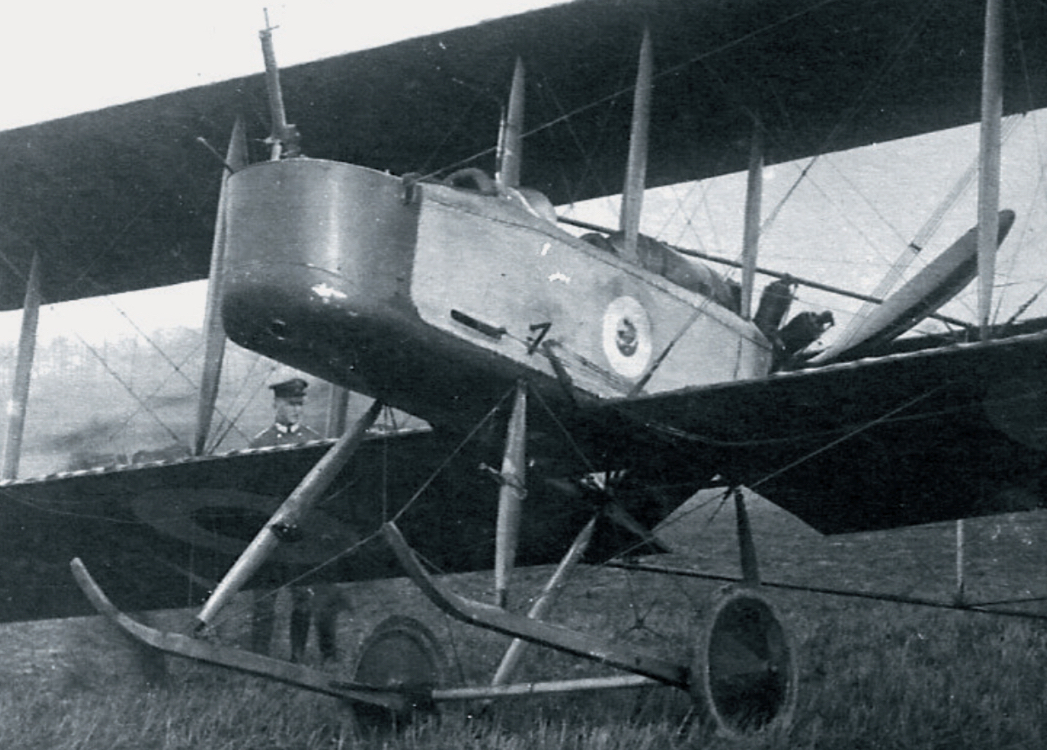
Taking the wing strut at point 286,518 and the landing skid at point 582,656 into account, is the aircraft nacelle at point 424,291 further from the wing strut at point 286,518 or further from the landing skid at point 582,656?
the landing skid at point 582,656

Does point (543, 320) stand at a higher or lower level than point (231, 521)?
higher

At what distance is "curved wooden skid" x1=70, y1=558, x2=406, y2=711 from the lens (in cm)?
504

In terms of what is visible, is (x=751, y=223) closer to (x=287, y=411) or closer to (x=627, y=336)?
(x=627, y=336)

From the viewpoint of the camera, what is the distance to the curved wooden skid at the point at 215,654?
5035mm

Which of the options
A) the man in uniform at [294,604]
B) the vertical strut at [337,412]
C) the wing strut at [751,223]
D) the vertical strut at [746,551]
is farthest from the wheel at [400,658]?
the man in uniform at [294,604]

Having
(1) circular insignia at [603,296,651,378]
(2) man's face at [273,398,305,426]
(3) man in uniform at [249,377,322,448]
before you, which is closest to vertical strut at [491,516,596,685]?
(1) circular insignia at [603,296,651,378]

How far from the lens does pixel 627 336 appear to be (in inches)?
238

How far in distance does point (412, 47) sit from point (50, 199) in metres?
3.19

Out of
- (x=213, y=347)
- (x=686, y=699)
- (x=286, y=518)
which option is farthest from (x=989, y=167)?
(x=213, y=347)

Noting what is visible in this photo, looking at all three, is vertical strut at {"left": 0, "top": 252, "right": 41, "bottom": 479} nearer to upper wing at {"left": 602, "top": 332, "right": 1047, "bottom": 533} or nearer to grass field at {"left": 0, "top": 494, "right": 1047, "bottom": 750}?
grass field at {"left": 0, "top": 494, "right": 1047, "bottom": 750}

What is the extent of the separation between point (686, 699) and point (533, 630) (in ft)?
6.24

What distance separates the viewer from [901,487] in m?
6.64

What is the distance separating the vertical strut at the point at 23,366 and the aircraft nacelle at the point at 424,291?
4059 millimetres

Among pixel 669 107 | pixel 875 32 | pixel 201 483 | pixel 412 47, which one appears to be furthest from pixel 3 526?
pixel 875 32
